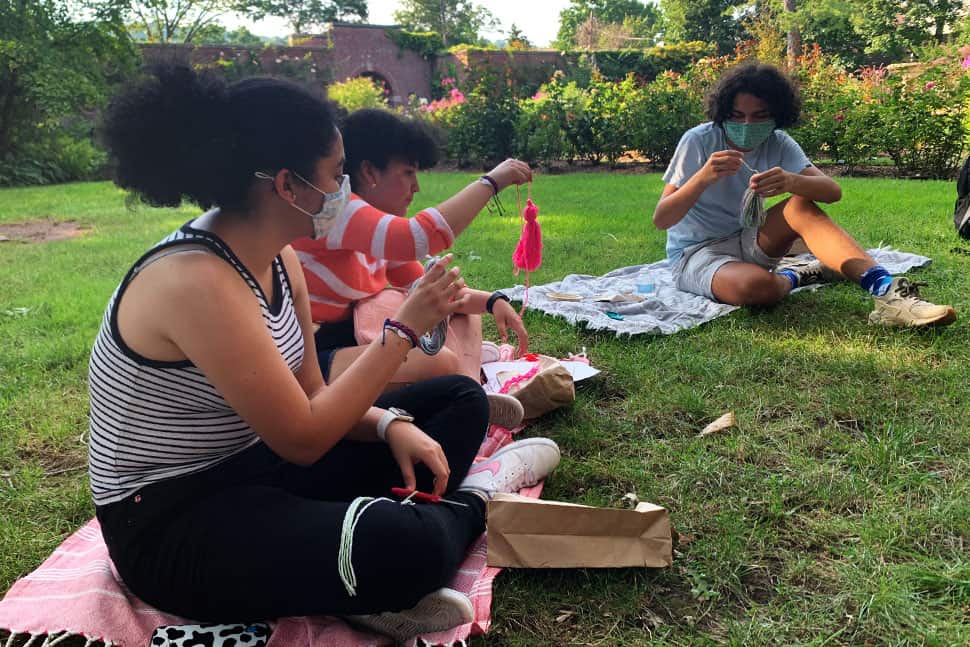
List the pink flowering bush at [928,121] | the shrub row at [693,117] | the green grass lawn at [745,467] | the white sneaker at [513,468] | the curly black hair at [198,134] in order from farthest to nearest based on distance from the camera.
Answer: the shrub row at [693,117] → the pink flowering bush at [928,121] → the white sneaker at [513,468] → the green grass lawn at [745,467] → the curly black hair at [198,134]

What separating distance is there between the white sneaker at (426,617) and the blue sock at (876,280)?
9.08 feet

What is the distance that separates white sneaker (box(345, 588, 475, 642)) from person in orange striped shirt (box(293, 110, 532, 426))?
946 millimetres

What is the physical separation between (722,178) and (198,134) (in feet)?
9.54

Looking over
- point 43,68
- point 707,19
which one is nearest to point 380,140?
point 43,68

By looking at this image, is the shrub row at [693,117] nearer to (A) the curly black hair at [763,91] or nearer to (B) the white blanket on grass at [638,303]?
(B) the white blanket on grass at [638,303]

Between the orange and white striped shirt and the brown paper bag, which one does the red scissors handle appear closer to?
the brown paper bag

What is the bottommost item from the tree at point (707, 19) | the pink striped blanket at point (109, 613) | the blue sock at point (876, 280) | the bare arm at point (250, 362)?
the pink striped blanket at point (109, 613)

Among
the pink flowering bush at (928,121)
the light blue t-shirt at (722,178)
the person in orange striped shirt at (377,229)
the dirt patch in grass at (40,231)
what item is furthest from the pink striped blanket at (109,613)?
the pink flowering bush at (928,121)

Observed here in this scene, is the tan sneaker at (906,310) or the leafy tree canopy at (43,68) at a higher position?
the leafy tree canopy at (43,68)

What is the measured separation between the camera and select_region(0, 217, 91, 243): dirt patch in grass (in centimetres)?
723

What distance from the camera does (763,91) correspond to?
Answer: 3.62m

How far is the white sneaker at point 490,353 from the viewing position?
328cm

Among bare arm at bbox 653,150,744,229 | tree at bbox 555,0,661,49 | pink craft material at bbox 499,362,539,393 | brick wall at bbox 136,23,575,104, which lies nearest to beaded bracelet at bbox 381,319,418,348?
pink craft material at bbox 499,362,539,393

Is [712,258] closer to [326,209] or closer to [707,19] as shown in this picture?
[326,209]
